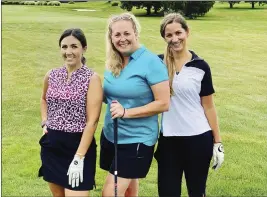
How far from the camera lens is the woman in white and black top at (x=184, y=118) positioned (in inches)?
142

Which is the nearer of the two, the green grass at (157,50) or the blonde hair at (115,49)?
the blonde hair at (115,49)

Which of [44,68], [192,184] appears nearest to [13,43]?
[44,68]

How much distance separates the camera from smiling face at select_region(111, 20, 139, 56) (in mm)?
3422

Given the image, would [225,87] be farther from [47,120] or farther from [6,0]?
[6,0]

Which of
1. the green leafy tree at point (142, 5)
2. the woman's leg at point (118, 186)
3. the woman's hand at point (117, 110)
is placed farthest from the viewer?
the green leafy tree at point (142, 5)

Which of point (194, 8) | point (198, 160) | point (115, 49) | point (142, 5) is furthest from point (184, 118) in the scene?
point (194, 8)

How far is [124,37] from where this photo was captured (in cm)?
343

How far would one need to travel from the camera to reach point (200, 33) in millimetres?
23125

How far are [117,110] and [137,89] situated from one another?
19 centimetres

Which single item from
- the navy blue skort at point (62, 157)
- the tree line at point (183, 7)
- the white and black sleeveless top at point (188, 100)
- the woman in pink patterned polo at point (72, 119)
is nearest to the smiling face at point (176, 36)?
the white and black sleeveless top at point (188, 100)

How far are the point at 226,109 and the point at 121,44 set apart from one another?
6192mm

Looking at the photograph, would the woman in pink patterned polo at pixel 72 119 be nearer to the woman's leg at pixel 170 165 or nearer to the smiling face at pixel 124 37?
the smiling face at pixel 124 37

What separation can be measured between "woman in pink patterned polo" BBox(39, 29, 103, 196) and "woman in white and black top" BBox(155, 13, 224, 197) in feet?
1.75

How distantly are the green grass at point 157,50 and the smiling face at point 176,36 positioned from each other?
2.14 metres
